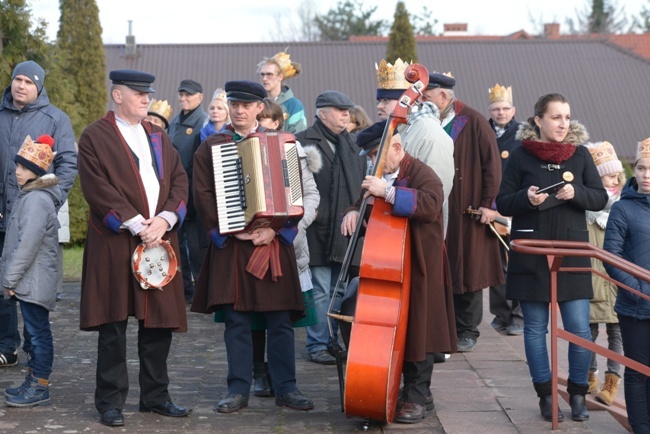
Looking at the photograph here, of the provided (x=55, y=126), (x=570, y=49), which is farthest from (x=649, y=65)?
(x=55, y=126)

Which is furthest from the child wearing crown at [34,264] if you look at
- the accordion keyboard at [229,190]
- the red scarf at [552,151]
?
the red scarf at [552,151]

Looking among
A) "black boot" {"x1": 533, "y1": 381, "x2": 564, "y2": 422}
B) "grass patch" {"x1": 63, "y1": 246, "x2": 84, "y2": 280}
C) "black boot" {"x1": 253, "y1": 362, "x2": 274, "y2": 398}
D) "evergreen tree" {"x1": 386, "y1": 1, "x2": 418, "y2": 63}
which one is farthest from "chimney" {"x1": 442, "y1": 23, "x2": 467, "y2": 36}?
"black boot" {"x1": 533, "y1": 381, "x2": 564, "y2": 422}

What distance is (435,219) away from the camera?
20.8 ft

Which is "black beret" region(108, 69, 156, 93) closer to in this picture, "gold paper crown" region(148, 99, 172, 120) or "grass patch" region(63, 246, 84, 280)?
"gold paper crown" region(148, 99, 172, 120)

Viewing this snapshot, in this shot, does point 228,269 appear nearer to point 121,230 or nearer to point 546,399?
point 121,230

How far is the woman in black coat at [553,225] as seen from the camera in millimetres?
6516

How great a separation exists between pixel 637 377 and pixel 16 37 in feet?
25.6

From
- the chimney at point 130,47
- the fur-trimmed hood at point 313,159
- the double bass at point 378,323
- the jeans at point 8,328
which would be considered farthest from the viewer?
the chimney at point 130,47

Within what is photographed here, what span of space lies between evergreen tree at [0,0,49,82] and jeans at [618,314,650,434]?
23.0 feet

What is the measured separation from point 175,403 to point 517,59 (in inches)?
1400

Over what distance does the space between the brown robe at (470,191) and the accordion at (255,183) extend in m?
2.39

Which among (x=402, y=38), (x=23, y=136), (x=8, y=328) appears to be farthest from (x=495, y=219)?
(x=402, y=38)

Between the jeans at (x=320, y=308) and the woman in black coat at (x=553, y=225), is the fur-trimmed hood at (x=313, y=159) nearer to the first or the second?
the jeans at (x=320, y=308)

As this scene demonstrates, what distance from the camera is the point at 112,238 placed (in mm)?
6465
